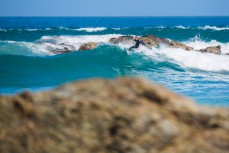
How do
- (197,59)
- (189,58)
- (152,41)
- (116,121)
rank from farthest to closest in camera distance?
(152,41), (189,58), (197,59), (116,121)

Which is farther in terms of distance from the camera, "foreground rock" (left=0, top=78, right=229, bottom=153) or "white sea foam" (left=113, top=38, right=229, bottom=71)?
"white sea foam" (left=113, top=38, right=229, bottom=71)

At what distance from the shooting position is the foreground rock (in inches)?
112

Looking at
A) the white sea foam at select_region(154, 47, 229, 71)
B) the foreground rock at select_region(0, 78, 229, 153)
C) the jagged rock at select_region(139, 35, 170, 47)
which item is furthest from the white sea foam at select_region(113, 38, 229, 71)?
the foreground rock at select_region(0, 78, 229, 153)

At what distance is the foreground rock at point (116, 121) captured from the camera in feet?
9.37

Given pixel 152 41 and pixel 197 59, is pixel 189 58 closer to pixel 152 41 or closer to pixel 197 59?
pixel 197 59

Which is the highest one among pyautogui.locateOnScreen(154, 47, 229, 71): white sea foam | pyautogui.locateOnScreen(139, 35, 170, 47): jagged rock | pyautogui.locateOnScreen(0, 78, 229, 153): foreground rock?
pyautogui.locateOnScreen(0, 78, 229, 153): foreground rock

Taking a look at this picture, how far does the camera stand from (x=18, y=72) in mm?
17422

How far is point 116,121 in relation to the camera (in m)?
2.89

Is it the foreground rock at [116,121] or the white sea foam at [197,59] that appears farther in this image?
the white sea foam at [197,59]

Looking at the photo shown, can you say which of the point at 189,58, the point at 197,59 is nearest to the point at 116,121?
the point at 197,59

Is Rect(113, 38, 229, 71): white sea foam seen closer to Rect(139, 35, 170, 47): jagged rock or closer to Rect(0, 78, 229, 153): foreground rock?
Rect(139, 35, 170, 47): jagged rock

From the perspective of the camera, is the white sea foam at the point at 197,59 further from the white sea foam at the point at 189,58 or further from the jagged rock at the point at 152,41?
the jagged rock at the point at 152,41

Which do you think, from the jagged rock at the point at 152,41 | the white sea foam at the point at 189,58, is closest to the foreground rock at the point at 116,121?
the white sea foam at the point at 189,58

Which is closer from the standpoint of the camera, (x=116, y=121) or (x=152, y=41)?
(x=116, y=121)
